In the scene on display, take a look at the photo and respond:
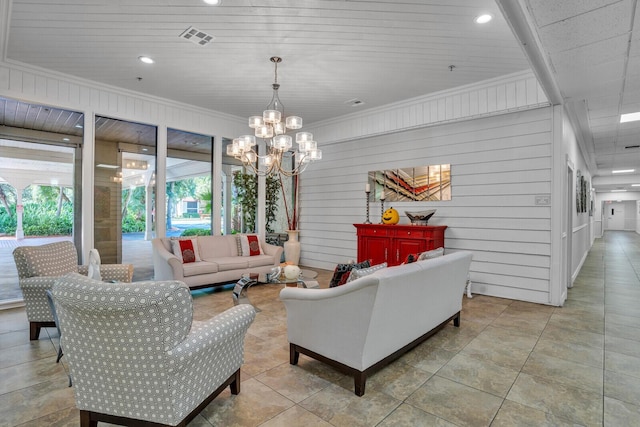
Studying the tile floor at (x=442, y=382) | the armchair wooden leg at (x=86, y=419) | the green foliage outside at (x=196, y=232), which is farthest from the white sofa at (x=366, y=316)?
the green foliage outside at (x=196, y=232)

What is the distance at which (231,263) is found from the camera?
16.9 ft

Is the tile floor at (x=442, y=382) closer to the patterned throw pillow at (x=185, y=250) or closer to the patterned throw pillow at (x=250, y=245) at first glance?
the patterned throw pillow at (x=185, y=250)

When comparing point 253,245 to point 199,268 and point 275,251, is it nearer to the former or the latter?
point 275,251

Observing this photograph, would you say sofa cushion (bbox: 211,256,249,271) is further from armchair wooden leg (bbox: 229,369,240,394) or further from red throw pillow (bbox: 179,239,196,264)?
armchair wooden leg (bbox: 229,369,240,394)

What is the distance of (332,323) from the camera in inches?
92.1

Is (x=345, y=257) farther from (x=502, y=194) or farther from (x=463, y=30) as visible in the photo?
(x=463, y=30)

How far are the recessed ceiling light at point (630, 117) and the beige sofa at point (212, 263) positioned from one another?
233 inches

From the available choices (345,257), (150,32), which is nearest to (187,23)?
(150,32)

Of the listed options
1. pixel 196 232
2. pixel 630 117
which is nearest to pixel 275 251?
pixel 196 232

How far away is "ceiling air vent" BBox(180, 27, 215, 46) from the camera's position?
336cm

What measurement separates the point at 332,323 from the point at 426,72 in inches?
143

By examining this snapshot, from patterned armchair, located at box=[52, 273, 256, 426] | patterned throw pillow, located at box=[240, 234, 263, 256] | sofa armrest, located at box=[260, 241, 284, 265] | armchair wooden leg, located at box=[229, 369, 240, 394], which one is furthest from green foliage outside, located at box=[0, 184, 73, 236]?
armchair wooden leg, located at box=[229, 369, 240, 394]

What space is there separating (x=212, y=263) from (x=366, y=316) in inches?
136

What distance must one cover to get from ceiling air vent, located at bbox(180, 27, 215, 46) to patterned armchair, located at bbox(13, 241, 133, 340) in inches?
107
